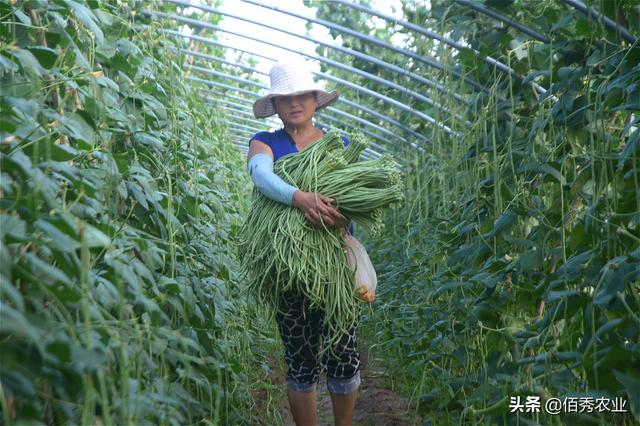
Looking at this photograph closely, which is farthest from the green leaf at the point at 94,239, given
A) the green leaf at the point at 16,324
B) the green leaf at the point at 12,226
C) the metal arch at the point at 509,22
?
the metal arch at the point at 509,22

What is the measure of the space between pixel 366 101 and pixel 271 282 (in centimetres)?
600

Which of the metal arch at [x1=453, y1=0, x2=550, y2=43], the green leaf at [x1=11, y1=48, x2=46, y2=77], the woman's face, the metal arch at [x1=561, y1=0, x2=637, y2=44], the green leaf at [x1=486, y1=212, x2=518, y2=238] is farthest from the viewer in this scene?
the metal arch at [x1=453, y1=0, x2=550, y2=43]

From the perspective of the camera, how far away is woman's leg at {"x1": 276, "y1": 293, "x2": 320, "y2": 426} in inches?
123

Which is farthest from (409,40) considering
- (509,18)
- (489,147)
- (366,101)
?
(366,101)

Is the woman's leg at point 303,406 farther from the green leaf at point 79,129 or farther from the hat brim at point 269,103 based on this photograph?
the green leaf at point 79,129

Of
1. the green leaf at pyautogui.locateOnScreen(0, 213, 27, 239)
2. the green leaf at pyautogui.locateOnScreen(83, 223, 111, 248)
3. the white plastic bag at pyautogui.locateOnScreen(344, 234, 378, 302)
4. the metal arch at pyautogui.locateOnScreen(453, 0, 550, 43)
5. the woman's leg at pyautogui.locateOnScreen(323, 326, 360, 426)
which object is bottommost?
the woman's leg at pyautogui.locateOnScreen(323, 326, 360, 426)

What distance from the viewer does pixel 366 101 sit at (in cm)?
890

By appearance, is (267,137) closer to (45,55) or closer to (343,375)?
(343,375)

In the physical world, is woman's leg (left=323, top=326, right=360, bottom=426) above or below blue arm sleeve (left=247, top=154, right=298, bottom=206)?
below

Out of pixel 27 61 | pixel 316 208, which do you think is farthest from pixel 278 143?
pixel 27 61

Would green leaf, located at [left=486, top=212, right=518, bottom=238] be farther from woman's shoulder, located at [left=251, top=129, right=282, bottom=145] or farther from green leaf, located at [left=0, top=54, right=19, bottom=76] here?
green leaf, located at [left=0, top=54, right=19, bottom=76]

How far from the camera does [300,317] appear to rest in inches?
123

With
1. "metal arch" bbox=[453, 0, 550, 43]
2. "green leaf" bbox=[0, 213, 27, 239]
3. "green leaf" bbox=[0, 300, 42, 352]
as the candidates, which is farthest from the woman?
"green leaf" bbox=[0, 300, 42, 352]

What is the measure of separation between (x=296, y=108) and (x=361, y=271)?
2.04 feet
